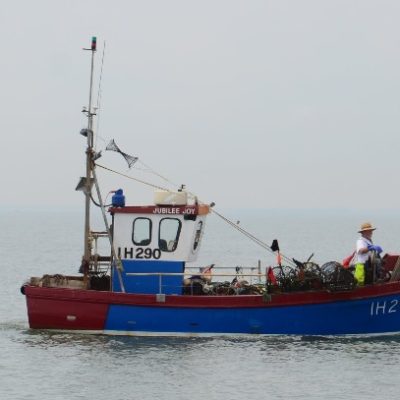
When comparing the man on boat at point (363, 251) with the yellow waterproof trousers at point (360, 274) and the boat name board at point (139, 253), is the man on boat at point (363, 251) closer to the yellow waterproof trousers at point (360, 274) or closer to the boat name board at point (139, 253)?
the yellow waterproof trousers at point (360, 274)

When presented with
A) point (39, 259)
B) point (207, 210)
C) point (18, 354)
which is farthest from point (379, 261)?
point (39, 259)

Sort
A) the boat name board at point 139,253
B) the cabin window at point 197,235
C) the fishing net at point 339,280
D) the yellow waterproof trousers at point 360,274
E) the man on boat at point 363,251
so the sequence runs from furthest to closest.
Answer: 1. the cabin window at point 197,235
2. the boat name board at point 139,253
3. the yellow waterproof trousers at point 360,274
4. the man on boat at point 363,251
5. the fishing net at point 339,280

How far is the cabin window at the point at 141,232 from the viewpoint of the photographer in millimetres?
27000

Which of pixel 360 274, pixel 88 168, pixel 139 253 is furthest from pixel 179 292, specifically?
pixel 360 274

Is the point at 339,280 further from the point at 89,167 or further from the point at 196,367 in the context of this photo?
the point at 89,167

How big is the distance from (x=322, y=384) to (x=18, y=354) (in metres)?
6.80

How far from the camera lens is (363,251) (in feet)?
86.1

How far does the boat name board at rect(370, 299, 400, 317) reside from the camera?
26.3 m

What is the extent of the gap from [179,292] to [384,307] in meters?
4.31

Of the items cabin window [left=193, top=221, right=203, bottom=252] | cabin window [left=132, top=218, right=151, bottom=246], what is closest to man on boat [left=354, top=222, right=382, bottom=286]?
cabin window [left=193, top=221, right=203, bottom=252]

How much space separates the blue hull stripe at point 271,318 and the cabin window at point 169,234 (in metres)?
1.37

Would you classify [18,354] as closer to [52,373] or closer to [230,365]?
[52,373]

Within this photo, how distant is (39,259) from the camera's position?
227ft

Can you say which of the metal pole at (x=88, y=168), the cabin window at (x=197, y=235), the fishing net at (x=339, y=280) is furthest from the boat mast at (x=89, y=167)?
the fishing net at (x=339, y=280)
